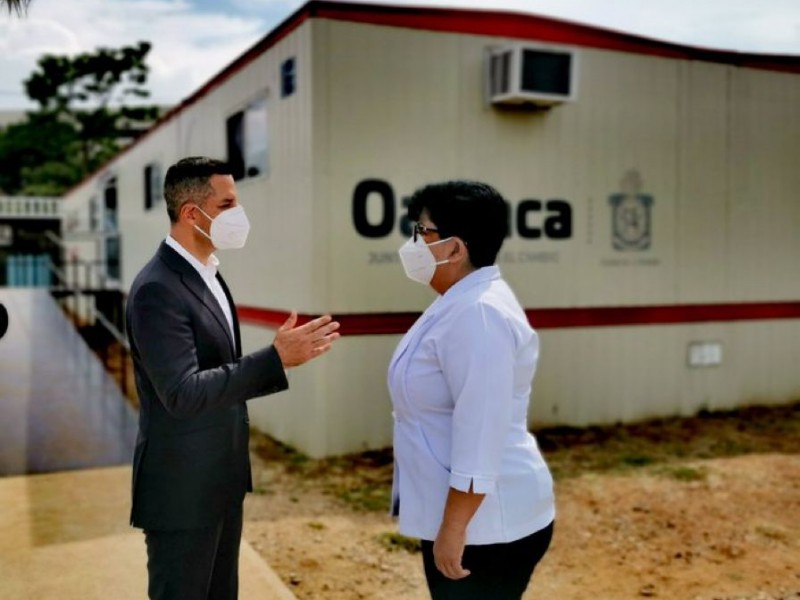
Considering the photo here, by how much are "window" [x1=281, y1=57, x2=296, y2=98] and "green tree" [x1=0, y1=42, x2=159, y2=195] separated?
22730 millimetres

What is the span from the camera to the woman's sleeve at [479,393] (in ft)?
6.22

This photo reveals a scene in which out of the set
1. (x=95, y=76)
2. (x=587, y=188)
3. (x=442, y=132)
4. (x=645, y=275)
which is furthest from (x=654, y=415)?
(x=95, y=76)

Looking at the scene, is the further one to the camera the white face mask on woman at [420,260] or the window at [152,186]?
the window at [152,186]

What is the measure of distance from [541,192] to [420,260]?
536cm

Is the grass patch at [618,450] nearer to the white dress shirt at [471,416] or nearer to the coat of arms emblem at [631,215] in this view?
the coat of arms emblem at [631,215]

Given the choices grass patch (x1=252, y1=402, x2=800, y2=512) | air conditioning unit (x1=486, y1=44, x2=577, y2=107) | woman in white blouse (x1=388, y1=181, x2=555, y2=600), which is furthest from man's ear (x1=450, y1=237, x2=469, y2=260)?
air conditioning unit (x1=486, y1=44, x2=577, y2=107)

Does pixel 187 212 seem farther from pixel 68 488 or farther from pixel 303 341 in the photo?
pixel 68 488

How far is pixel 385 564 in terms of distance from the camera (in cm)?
438

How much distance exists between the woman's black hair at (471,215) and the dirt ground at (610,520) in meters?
2.36

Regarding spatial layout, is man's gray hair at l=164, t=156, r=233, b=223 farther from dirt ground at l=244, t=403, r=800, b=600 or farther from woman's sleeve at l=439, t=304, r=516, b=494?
dirt ground at l=244, t=403, r=800, b=600

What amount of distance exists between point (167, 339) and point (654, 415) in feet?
21.6

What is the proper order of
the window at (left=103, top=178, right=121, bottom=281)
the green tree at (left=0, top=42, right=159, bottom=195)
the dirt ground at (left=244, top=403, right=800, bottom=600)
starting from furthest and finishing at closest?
1. the green tree at (left=0, top=42, right=159, bottom=195)
2. the window at (left=103, top=178, right=121, bottom=281)
3. the dirt ground at (left=244, top=403, right=800, bottom=600)

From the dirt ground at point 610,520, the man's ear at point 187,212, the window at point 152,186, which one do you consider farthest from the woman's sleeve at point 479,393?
the window at point 152,186

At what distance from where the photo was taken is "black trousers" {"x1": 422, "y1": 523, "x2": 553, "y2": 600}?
203 centimetres
